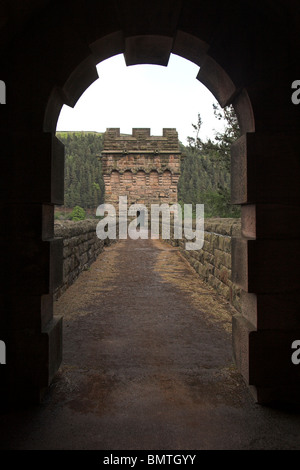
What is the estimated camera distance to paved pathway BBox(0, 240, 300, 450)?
1.78m

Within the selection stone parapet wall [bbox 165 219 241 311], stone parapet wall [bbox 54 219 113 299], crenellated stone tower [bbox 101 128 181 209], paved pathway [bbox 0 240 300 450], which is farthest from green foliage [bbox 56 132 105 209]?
paved pathway [bbox 0 240 300 450]

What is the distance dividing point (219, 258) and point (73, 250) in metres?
3.05

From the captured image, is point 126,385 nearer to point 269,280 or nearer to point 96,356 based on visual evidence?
point 96,356

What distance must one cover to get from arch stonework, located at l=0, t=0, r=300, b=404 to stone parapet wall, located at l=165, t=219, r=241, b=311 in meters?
2.20

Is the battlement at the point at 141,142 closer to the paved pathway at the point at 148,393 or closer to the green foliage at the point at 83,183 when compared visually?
the paved pathway at the point at 148,393

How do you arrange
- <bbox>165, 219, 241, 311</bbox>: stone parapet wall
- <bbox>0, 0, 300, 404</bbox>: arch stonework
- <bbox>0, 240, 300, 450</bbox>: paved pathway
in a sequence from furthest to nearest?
<bbox>165, 219, 241, 311</bbox>: stone parapet wall < <bbox>0, 0, 300, 404</bbox>: arch stonework < <bbox>0, 240, 300, 450</bbox>: paved pathway

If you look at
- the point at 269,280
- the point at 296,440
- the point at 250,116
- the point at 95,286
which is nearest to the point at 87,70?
the point at 250,116

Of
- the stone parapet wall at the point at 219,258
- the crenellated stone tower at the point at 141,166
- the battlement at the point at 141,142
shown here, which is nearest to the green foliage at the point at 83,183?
the battlement at the point at 141,142

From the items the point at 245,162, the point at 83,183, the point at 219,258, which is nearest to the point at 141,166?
the point at 219,258

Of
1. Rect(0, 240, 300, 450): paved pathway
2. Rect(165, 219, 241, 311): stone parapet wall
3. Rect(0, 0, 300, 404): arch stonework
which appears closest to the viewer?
Rect(0, 240, 300, 450): paved pathway

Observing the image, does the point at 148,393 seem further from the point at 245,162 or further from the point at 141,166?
the point at 141,166

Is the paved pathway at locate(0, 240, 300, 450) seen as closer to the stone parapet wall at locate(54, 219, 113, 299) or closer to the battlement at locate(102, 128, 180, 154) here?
the stone parapet wall at locate(54, 219, 113, 299)

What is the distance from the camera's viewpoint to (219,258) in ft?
18.0

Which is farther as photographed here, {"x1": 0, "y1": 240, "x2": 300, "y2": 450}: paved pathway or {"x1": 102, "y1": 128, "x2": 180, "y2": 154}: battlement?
{"x1": 102, "y1": 128, "x2": 180, "y2": 154}: battlement
